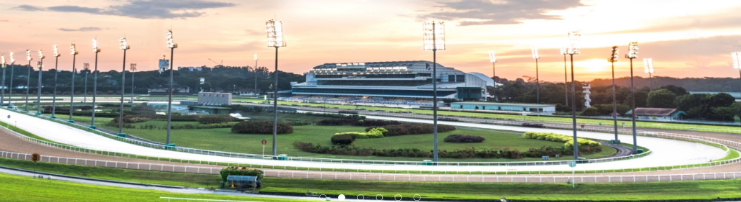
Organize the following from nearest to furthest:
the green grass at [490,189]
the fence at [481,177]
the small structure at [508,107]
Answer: the green grass at [490,189]
the fence at [481,177]
the small structure at [508,107]

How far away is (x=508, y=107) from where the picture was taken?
107375 millimetres

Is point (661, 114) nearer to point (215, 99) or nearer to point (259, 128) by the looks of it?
point (259, 128)

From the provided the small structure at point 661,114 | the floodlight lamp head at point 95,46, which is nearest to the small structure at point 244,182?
the floodlight lamp head at point 95,46

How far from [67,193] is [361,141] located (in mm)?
30891

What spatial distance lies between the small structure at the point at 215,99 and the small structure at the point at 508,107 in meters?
56.1

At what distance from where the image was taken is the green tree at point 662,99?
331 ft

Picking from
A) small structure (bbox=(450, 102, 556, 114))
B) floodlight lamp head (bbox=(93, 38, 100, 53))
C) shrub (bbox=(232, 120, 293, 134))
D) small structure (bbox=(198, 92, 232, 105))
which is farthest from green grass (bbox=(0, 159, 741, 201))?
small structure (bbox=(198, 92, 232, 105))

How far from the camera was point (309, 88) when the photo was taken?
19838cm

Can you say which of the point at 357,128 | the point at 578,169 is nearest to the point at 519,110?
the point at 357,128

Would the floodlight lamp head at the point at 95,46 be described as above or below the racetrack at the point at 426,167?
above

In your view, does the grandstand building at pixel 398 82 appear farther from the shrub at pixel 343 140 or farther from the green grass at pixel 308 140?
the shrub at pixel 343 140

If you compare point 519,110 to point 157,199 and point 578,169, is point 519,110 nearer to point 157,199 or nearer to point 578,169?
point 578,169

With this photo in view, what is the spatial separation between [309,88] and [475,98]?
68264 millimetres

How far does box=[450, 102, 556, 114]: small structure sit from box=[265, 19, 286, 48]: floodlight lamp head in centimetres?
7026
